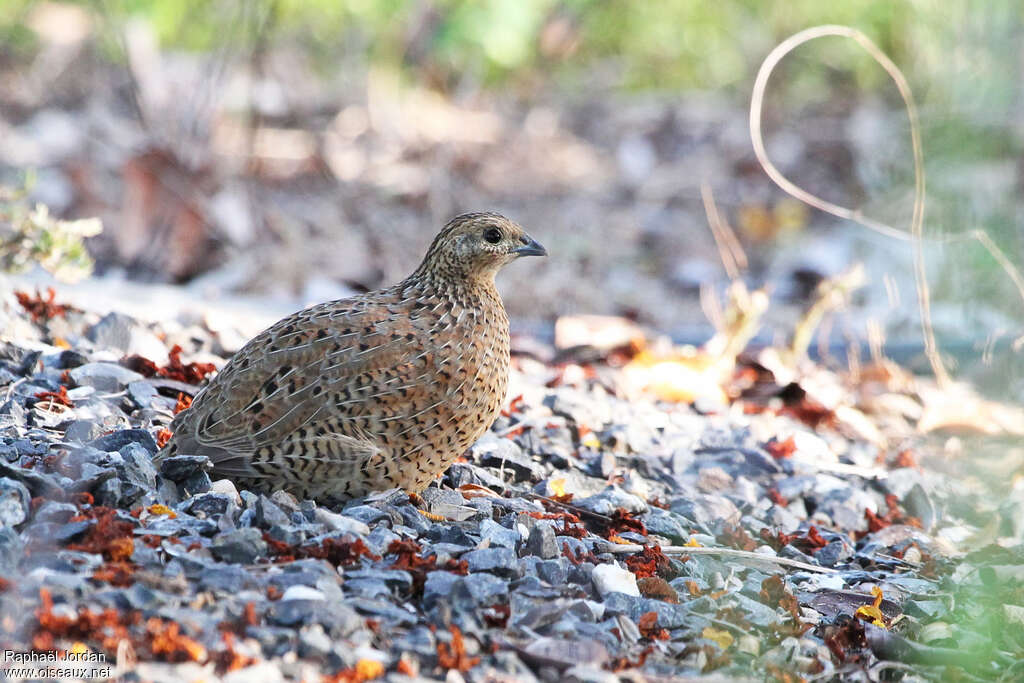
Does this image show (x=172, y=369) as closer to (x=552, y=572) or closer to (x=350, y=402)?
(x=350, y=402)

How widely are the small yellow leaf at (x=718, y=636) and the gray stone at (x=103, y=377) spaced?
7.50ft

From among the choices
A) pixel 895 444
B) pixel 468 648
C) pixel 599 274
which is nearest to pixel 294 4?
pixel 599 274

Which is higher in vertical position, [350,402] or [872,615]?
[350,402]

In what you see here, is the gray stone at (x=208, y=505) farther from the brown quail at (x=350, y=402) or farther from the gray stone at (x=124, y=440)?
the gray stone at (x=124, y=440)

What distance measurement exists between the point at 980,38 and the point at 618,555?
5.91 feet

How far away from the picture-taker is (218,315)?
6.00 m

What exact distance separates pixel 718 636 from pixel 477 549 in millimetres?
690

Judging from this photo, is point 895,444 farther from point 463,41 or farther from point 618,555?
point 463,41

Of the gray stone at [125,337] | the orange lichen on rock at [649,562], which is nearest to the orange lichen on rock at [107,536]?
the orange lichen on rock at [649,562]

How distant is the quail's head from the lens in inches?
176

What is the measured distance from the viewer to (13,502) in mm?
3385

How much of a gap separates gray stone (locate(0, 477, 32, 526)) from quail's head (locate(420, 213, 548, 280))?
5.24ft

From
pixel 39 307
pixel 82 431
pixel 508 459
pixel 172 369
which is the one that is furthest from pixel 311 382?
pixel 39 307

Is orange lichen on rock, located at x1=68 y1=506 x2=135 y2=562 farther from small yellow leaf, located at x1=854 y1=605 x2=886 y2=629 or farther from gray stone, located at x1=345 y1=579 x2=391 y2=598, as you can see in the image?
small yellow leaf, located at x1=854 y1=605 x2=886 y2=629
